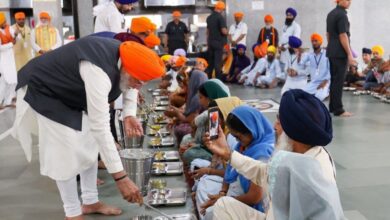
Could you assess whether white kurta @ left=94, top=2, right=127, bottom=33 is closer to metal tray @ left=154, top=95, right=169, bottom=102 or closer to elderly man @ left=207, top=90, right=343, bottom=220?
elderly man @ left=207, top=90, right=343, bottom=220

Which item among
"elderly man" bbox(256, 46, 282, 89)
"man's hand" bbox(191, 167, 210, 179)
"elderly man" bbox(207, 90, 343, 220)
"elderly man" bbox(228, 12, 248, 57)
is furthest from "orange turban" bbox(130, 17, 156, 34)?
"elderly man" bbox(228, 12, 248, 57)

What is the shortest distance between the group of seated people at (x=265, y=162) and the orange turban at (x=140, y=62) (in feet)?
1.50

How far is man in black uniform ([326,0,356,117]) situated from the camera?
20.9ft

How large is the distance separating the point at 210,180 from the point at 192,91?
1.69 meters

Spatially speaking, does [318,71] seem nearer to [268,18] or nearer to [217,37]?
[217,37]

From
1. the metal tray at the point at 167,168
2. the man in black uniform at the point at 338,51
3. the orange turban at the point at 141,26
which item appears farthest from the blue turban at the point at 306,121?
the man in black uniform at the point at 338,51

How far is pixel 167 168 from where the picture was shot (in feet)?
13.5

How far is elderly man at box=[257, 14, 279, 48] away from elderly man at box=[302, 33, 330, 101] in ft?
9.70

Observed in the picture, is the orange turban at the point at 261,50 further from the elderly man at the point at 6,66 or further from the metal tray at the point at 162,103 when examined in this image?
the elderly man at the point at 6,66

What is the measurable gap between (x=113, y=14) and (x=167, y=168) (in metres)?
1.51

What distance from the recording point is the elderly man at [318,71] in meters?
7.62

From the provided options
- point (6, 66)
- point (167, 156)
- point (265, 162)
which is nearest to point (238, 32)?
point (6, 66)

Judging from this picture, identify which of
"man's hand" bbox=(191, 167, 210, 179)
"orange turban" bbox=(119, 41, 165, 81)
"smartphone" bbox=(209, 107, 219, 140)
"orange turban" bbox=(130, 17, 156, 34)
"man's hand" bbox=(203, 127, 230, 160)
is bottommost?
"man's hand" bbox=(191, 167, 210, 179)

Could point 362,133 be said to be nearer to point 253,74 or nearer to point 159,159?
point 159,159
